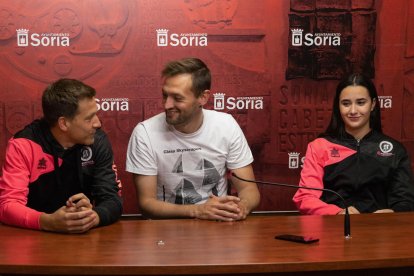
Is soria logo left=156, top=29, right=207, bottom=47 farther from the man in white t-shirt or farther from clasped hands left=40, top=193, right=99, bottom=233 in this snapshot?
clasped hands left=40, top=193, right=99, bottom=233

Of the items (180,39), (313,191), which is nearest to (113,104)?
(180,39)

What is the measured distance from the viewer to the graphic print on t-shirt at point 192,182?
10.3 ft

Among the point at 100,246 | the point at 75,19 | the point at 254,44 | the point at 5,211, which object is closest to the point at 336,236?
the point at 100,246

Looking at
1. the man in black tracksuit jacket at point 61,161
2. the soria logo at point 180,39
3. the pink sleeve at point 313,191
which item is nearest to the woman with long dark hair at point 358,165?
the pink sleeve at point 313,191

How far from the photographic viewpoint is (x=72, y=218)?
2.37m

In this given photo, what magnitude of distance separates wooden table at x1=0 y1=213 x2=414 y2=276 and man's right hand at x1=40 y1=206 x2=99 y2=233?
0.11 ft

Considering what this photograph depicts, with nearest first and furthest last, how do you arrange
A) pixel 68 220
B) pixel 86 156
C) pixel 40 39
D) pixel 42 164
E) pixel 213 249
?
pixel 213 249, pixel 68 220, pixel 42 164, pixel 86 156, pixel 40 39

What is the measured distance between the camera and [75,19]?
3.46 meters

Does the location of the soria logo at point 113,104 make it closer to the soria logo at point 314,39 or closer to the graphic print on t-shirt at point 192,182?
the graphic print on t-shirt at point 192,182

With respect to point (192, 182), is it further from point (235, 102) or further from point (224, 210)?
point (235, 102)

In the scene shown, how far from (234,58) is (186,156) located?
76 centimetres

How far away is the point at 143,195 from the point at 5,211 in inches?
27.7

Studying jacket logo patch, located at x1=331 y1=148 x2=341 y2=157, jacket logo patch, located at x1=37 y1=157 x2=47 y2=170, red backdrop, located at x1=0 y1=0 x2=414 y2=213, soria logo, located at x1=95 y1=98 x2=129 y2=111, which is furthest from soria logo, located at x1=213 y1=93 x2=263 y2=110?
jacket logo patch, located at x1=37 y1=157 x2=47 y2=170

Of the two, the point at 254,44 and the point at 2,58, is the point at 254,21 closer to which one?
the point at 254,44
